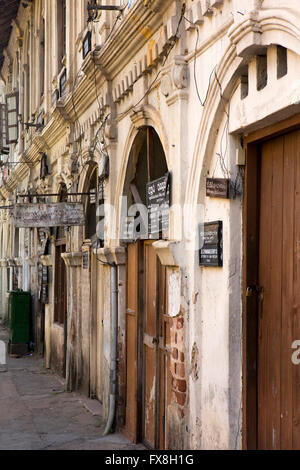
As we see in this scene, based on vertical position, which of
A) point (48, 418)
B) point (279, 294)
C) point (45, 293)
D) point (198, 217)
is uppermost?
point (198, 217)

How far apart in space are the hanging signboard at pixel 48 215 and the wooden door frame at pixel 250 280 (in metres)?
4.97

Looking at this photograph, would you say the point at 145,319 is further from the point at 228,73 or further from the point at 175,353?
the point at 228,73

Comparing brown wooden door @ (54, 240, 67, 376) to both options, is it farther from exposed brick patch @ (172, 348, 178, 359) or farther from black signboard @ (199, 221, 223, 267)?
black signboard @ (199, 221, 223, 267)

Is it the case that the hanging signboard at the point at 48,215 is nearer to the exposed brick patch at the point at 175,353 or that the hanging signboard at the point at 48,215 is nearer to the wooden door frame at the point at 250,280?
the exposed brick patch at the point at 175,353

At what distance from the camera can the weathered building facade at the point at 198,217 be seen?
164 inches

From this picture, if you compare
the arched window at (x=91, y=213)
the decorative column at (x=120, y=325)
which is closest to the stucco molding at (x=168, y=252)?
the decorative column at (x=120, y=325)

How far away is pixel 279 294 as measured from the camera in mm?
4238

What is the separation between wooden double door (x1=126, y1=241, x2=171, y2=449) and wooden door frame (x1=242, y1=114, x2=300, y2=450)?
164 centimetres

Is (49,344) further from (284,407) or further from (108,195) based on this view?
(284,407)

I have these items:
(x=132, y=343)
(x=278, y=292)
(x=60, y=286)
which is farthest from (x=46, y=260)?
(x=278, y=292)

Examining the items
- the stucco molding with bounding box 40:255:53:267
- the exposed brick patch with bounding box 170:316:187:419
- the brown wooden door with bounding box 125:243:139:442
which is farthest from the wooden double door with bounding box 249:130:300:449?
the stucco molding with bounding box 40:255:53:267

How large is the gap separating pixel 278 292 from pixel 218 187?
0.96 meters
